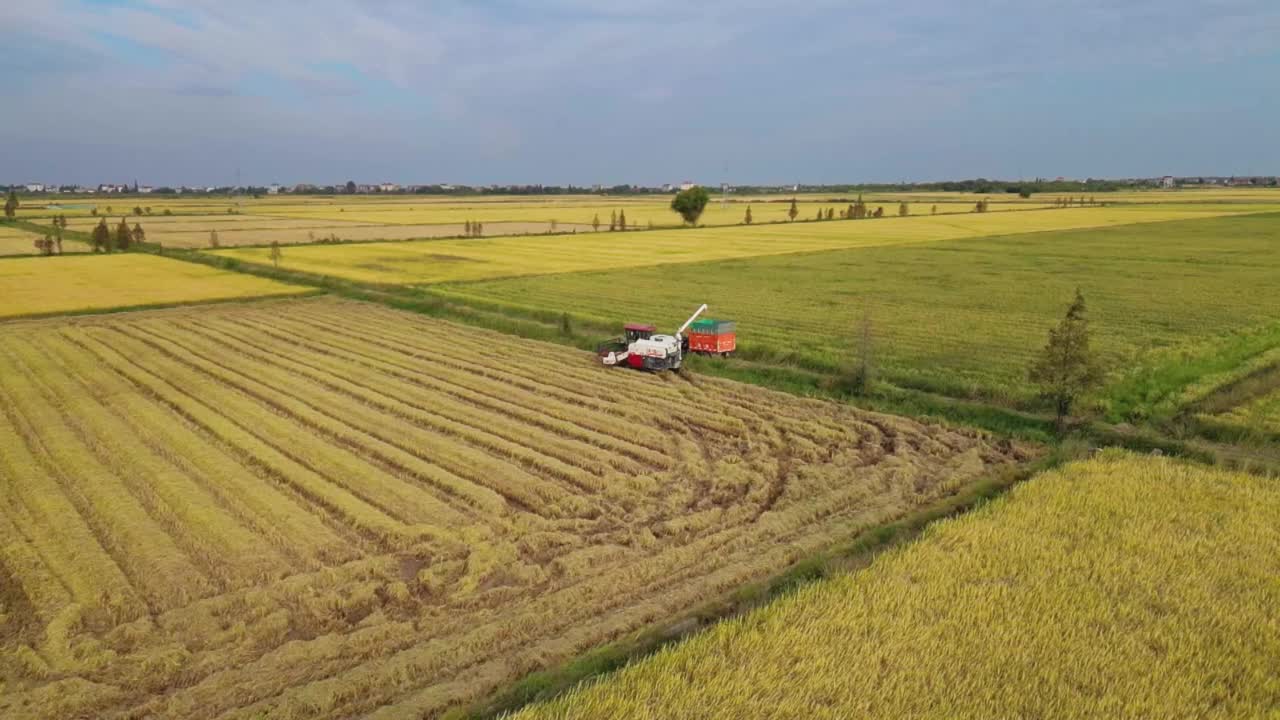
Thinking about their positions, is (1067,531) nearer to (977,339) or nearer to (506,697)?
(506,697)

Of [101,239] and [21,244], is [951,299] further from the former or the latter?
[21,244]

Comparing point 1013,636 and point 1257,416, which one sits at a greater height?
point 1257,416

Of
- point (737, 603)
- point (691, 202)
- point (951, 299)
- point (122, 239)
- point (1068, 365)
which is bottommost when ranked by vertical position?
point (737, 603)

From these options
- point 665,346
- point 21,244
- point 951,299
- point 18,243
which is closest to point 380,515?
point 665,346

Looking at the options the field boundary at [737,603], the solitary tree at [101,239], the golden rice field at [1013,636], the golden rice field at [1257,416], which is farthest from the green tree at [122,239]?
the golden rice field at [1257,416]

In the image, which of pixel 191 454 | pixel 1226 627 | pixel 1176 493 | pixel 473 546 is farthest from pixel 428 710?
pixel 1176 493

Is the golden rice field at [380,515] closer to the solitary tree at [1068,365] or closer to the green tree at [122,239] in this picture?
the solitary tree at [1068,365]

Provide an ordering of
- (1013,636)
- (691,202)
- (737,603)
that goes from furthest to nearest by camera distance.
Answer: (691,202)
(737,603)
(1013,636)
